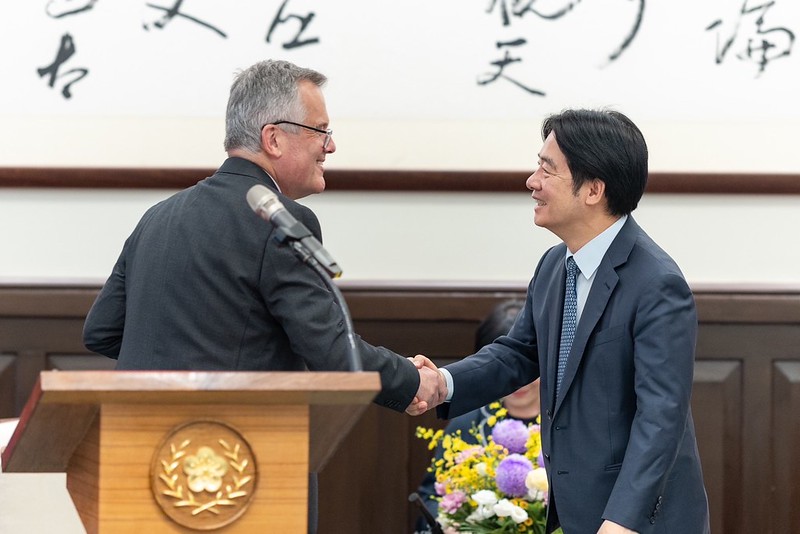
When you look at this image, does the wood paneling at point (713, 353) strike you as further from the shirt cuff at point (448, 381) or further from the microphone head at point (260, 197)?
the microphone head at point (260, 197)

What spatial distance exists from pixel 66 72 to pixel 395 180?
3.40ft

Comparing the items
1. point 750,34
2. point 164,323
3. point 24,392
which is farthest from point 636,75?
point 24,392

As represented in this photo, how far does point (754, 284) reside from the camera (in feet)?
10.6

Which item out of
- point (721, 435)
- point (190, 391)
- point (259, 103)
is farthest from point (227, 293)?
point (721, 435)

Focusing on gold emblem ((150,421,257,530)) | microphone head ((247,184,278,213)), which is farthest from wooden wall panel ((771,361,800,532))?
gold emblem ((150,421,257,530))

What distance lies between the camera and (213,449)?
1.51 meters

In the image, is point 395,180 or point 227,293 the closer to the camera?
point 227,293

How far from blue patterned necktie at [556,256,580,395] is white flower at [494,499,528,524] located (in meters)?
0.27

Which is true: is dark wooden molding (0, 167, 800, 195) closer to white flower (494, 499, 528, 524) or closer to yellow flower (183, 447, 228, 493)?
white flower (494, 499, 528, 524)

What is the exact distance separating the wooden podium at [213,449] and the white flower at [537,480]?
2.87 ft

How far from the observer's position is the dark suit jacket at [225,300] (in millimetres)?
1961

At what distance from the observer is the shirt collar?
2.25 metres

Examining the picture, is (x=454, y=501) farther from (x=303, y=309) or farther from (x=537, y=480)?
(x=303, y=309)

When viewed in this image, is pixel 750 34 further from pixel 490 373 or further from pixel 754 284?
pixel 490 373
